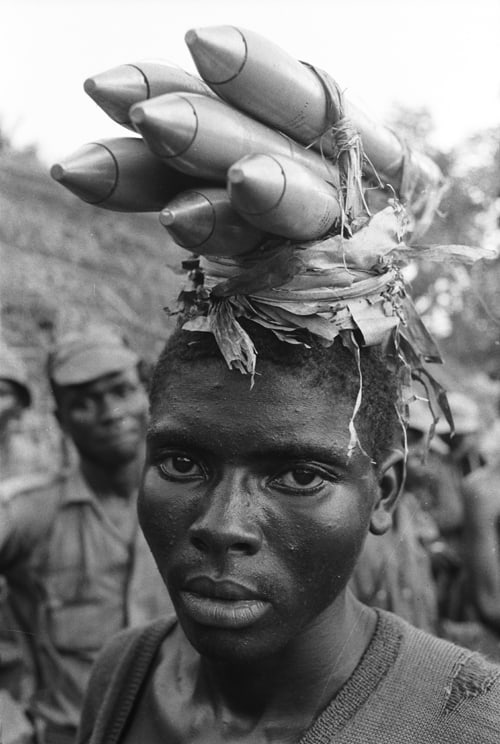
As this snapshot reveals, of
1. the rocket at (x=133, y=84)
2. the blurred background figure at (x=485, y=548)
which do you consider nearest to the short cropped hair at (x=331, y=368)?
the rocket at (x=133, y=84)

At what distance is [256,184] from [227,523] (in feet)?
2.03

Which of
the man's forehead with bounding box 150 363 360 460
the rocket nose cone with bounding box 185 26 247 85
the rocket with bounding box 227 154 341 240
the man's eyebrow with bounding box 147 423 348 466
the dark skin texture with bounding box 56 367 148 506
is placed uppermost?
the rocket nose cone with bounding box 185 26 247 85

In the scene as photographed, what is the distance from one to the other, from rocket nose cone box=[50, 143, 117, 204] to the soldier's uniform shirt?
8.59 ft

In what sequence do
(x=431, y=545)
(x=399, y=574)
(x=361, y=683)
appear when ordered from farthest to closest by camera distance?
(x=431, y=545)
(x=399, y=574)
(x=361, y=683)

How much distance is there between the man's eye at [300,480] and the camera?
175 cm

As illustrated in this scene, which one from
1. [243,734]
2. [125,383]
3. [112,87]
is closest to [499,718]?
[243,734]

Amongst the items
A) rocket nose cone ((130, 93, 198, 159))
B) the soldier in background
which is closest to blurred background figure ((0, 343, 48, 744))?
the soldier in background

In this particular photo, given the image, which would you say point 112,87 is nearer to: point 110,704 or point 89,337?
point 110,704

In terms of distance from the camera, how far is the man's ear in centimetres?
198

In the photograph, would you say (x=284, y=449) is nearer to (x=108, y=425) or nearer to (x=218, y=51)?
(x=218, y=51)

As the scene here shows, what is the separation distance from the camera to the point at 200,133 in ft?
4.93

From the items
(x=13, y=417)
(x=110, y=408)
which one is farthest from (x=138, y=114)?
(x=13, y=417)

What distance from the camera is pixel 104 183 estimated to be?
1676 mm

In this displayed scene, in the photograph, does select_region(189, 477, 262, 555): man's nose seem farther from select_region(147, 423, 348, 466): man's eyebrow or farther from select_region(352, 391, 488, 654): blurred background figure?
select_region(352, 391, 488, 654): blurred background figure
